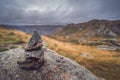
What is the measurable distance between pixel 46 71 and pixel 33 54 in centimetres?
292

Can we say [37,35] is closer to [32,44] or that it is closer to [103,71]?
[32,44]

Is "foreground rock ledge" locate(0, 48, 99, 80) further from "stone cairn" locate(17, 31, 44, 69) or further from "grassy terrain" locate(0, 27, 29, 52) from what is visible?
"grassy terrain" locate(0, 27, 29, 52)

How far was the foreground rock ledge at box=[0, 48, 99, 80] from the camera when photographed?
76.4 feet

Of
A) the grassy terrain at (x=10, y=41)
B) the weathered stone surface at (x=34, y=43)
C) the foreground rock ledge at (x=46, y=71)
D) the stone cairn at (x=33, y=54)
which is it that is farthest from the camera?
the grassy terrain at (x=10, y=41)

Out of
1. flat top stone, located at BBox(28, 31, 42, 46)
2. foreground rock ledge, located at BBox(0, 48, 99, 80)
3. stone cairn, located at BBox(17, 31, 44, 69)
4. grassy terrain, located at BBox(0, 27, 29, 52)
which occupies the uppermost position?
flat top stone, located at BBox(28, 31, 42, 46)

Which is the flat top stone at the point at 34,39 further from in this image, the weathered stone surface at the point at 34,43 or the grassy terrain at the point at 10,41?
the grassy terrain at the point at 10,41

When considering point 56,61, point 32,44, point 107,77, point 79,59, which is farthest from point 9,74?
point 79,59

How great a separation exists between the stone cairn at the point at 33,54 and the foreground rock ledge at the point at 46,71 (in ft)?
2.75

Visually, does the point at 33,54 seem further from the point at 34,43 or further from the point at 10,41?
the point at 10,41

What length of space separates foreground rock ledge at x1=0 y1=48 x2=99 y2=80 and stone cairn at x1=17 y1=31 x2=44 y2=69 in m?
0.84

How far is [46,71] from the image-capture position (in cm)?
2388

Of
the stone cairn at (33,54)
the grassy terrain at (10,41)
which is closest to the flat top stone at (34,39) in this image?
the stone cairn at (33,54)

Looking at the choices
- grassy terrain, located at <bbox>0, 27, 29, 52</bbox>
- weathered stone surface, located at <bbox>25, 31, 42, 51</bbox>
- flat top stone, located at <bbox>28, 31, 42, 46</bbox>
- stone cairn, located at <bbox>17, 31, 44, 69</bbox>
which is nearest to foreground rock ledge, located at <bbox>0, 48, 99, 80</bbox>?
stone cairn, located at <bbox>17, 31, 44, 69</bbox>

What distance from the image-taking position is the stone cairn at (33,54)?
23.0 m
